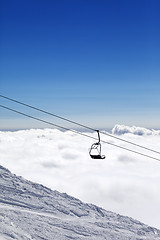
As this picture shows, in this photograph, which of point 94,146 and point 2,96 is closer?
point 2,96

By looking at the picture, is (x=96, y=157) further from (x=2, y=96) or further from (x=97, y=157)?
(x=2, y=96)

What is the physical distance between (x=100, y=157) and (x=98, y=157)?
21 centimetres

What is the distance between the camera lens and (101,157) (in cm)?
2166

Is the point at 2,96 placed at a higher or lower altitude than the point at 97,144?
higher

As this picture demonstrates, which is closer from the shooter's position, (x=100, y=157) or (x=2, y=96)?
(x=2, y=96)

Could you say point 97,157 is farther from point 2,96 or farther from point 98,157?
point 2,96

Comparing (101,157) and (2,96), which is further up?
(2,96)

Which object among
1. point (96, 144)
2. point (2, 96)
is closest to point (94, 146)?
point (96, 144)

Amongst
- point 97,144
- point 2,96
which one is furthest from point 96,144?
point 2,96

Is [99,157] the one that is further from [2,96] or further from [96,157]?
[2,96]

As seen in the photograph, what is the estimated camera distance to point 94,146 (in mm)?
21906

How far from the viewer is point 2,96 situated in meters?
16.9

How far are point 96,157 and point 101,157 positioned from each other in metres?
0.50

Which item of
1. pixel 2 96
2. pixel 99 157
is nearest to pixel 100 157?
pixel 99 157
